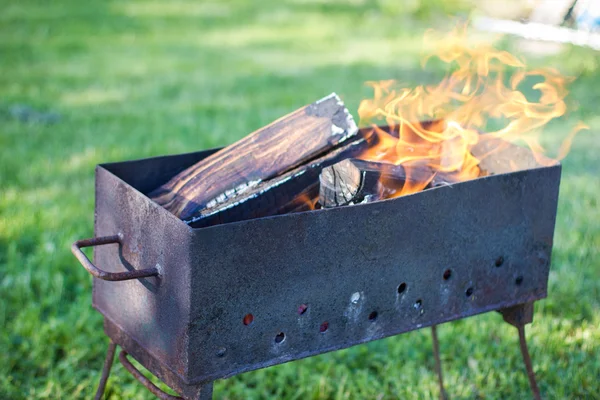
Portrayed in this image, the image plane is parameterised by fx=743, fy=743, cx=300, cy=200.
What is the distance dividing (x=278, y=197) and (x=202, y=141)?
328 cm

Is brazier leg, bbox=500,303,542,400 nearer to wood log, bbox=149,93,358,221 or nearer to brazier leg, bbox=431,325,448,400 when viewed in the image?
brazier leg, bbox=431,325,448,400

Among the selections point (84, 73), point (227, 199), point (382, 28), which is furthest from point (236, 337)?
point (382, 28)

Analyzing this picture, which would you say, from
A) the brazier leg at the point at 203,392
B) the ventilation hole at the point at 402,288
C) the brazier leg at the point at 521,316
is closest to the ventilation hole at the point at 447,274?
the ventilation hole at the point at 402,288

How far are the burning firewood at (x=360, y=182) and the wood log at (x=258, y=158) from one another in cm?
13

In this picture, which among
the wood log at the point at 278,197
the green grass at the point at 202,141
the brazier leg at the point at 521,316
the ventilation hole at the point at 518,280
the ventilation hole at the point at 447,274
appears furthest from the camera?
the green grass at the point at 202,141

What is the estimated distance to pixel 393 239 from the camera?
6.48ft

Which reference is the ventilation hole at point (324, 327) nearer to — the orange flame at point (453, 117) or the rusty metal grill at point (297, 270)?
the rusty metal grill at point (297, 270)

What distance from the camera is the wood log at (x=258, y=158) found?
209 centimetres

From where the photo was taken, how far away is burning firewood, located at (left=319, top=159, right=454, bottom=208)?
2.00 m

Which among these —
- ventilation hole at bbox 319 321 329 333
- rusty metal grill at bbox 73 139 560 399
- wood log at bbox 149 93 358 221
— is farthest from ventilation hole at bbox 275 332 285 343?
wood log at bbox 149 93 358 221

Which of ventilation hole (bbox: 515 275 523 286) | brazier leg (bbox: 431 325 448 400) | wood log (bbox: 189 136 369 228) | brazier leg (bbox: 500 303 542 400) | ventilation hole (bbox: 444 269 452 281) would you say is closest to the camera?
wood log (bbox: 189 136 369 228)

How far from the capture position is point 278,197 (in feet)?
6.76

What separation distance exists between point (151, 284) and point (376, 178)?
0.66 meters

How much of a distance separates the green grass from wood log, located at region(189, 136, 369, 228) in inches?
39.2
